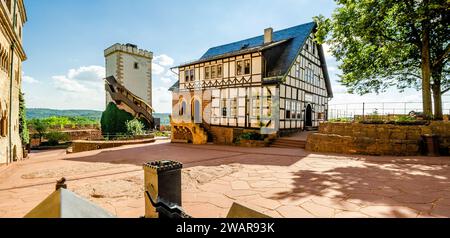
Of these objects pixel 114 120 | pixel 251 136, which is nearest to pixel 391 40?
pixel 251 136

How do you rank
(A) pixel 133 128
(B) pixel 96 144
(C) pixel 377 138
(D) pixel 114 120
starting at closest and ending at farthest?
(C) pixel 377 138
(B) pixel 96 144
(A) pixel 133 128
(D) pixel 114 120

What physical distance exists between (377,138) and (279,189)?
26.4 feet

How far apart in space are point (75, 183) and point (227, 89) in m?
12.9

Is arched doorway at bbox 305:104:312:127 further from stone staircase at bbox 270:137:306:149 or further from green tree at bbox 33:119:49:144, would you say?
green tree at bbox 33:119:49:144

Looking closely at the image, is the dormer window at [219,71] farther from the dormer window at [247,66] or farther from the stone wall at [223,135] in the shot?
the stone wall at [223,135]

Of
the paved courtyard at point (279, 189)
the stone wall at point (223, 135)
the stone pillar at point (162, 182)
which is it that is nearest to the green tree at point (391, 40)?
the paved courtyard at point (279, 189)

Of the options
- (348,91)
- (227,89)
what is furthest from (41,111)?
(348,91)

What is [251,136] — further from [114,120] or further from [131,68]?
[131,68]

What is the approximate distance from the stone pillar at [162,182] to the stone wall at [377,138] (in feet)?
33.1

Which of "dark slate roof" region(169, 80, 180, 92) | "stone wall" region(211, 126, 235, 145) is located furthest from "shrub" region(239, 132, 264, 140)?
"dark slate roof" region(169, 80, 180, 92)

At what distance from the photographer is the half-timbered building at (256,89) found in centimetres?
1562

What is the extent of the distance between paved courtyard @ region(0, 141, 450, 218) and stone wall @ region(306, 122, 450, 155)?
1.88 metres

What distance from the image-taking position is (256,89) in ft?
52.1
